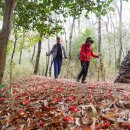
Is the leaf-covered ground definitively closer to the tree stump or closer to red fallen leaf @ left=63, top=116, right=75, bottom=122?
red fallen leaf @ left=63, top=116, right=75, bottom=122

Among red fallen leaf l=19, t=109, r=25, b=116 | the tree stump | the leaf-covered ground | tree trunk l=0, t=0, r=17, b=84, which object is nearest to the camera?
the leaf-covered ground

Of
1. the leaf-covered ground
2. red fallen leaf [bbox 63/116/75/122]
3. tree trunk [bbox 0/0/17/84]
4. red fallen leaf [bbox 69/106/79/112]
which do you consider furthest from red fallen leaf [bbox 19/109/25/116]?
tree trunk [bbox 0/0/17/84]

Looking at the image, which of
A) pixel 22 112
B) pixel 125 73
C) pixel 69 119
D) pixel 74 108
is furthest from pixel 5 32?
pixel 125 73

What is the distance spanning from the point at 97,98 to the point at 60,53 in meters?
5.97

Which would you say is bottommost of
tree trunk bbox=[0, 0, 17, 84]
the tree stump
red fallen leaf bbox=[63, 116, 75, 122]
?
red fallen leaf bbox=[63, 116, 75, 122]

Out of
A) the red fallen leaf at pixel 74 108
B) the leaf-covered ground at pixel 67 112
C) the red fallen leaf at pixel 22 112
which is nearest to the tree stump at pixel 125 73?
the leaf-covered ground at pixel 67 112

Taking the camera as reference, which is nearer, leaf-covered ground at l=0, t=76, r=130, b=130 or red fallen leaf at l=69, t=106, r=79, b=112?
leaf-covered ground at l=0, t=76, r=130, b=130

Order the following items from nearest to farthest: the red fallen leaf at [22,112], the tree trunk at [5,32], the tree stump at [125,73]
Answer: the red fallen leaf at [22,112], the tree trunk at [5,32], the tree stump at [125,73]

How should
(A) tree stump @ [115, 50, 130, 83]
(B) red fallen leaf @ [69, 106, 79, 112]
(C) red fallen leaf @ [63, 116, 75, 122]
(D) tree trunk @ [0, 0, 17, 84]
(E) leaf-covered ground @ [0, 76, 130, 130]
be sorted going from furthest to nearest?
(A) tree stump @ [115, 50, 130, 83] < (D) tree trunk @ [0, 0, 17, 84] < (B) red fallen leaf @ [69, 106, 79, 112] < (C) red fallen leaf @ [63, 116, 75, 122] < (E) leaf-covered ground @ [0, 76, 130, 130]

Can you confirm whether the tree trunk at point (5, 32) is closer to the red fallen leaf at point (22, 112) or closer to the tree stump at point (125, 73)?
the red fallen leaf at point (22, 112)

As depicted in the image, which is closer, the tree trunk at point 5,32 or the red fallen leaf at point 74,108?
the red fallen leaf at point 74,108

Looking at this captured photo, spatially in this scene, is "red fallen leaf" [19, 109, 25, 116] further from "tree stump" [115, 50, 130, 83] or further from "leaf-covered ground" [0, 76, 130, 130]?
"tree stump" [115, 50, 130, 83]

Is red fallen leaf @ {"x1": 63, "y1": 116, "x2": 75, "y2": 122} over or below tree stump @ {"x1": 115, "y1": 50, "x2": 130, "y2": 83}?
below

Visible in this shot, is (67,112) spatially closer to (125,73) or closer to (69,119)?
(69,119)
